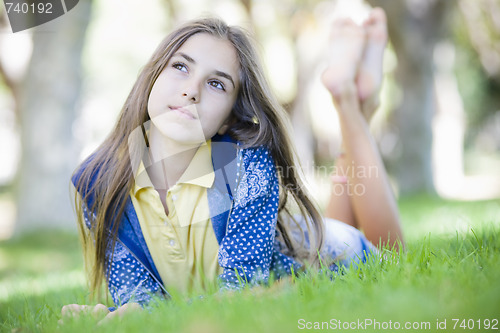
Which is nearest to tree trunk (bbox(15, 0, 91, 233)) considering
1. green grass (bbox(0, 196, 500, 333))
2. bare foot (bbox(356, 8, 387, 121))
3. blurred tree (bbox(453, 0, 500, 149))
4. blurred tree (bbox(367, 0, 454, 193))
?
bare foot (bbox(356, 8, 387, 121))

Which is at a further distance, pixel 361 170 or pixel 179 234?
pixel 361 170

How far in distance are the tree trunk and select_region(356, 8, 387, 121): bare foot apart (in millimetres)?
2907

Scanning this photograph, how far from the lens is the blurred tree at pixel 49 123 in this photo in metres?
4.74

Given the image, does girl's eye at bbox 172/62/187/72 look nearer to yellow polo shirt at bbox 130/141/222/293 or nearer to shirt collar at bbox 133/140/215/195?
shirt collar at bbox 133/140/215/195

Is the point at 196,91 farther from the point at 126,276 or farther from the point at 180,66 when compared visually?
the point at 126,276

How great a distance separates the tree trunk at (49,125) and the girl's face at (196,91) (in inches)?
123

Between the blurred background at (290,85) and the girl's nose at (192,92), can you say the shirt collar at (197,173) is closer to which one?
the girl's nose at (192,92)

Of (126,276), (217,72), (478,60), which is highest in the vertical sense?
(217,72)

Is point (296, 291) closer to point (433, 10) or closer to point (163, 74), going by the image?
point (163, 74)

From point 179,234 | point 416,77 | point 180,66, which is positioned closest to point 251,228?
point 179,234

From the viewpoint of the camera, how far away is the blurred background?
4816 mm

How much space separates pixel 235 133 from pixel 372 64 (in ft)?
3.80

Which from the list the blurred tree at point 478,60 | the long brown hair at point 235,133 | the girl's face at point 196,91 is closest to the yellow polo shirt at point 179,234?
the long brown hair at point 235,133

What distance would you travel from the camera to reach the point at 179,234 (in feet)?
6.44
